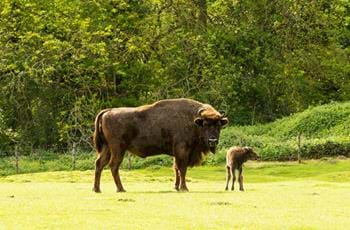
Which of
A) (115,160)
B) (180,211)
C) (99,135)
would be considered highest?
(99,135)

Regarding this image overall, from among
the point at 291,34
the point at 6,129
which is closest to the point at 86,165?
the point at 6,129

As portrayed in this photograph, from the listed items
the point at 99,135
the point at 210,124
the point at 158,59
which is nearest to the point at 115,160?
the point at 99,135

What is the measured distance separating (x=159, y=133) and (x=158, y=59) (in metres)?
28.9

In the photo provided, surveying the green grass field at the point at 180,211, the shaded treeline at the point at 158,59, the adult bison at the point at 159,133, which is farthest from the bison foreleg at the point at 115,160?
the shaded treeline at the point at 158,59

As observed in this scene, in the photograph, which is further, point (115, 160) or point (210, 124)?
point (115, 160)

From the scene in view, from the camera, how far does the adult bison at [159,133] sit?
969 inches

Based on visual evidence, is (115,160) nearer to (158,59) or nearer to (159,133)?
(159,133)

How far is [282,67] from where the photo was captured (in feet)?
179

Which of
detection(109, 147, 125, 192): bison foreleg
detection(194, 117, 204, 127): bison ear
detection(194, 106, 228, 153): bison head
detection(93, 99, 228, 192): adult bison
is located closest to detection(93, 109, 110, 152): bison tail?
detection(93, 99, 228, 192): adult bison

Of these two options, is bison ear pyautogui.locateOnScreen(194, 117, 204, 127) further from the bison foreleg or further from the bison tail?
the bison tail

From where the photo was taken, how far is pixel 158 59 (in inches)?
2101

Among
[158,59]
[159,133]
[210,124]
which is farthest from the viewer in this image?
[158,59]

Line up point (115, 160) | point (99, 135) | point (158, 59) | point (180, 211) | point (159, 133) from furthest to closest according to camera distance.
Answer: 1. point (158, 59)
2. point (99, 135)
3. point (159, 133)
4. point (115, 160)
5. point (180, 211)

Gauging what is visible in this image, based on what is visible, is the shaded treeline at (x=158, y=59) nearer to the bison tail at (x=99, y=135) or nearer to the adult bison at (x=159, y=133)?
the bison tail at (x=99, y=135)
